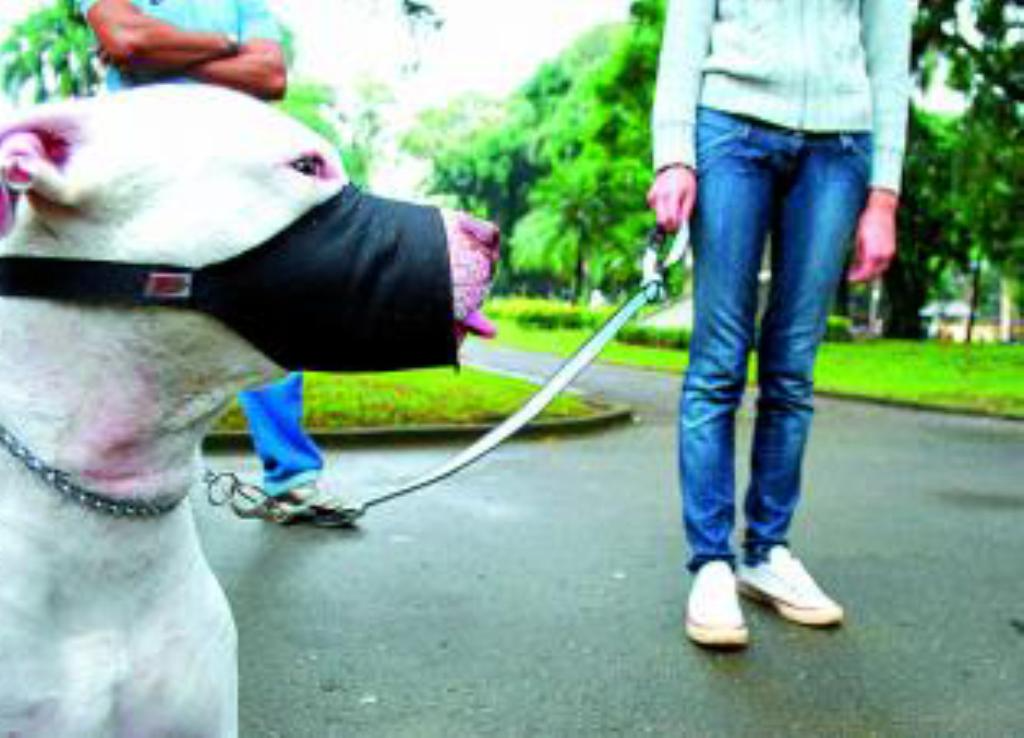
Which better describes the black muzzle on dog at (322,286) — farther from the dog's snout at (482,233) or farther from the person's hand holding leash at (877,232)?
the person's hand holding leash at (877,232)

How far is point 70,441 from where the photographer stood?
1841mm

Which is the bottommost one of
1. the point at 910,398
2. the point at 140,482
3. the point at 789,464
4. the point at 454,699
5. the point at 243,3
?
the point at 910,398

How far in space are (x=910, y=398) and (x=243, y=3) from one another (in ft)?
34.7

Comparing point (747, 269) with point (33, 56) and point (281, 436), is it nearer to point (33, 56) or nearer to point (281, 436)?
point (281, 436)

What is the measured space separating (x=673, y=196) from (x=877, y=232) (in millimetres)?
649

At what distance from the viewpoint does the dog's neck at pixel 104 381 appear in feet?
5.98

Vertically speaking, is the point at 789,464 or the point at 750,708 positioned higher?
the point at 789,464

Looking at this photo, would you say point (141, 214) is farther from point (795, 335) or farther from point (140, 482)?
point (795, 335)

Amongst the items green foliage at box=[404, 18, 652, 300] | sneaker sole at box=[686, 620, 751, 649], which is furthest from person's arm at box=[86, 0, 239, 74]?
green foliage at box=[404, 18, 652, 300]

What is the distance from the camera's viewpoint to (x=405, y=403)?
8852mm

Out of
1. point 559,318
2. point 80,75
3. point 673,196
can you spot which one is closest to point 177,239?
point 673,196

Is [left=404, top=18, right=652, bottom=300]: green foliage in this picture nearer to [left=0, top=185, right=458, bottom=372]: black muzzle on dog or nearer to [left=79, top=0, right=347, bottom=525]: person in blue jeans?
[left=79, top=0, right=347, bottom=525]: person in blue jeans

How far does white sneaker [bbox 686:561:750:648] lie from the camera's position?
132 inches

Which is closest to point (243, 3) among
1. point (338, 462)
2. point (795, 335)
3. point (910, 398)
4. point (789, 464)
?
point (795, 335)
